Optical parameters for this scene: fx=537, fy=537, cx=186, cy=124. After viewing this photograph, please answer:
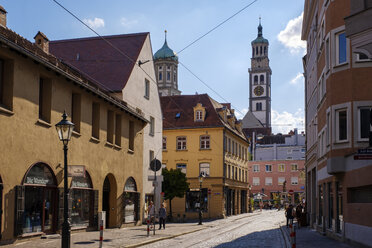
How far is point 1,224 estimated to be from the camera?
1809 cm

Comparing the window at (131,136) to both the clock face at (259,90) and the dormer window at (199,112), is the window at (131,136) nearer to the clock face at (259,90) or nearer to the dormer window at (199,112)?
the dormer window at (199,112)

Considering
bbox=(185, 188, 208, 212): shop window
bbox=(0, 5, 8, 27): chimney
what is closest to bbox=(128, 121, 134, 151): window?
bbox=(0, 5, 8, 27): chimney

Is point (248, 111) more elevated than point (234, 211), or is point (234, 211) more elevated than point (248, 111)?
point (248, 111)

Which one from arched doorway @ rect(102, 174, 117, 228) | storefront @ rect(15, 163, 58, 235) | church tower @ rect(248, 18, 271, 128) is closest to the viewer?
storefront @ rect(15, 163, 58, 235)

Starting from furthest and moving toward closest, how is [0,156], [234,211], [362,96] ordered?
[234,211] < [362,96] < [0,156]

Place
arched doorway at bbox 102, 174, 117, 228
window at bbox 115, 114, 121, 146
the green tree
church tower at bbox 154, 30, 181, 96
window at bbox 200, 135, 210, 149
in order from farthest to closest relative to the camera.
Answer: church tower at bbox 154, 30, 181, 96
window at bbox 200, 135, 210, 149
the green tree
window at bbox 115, 114, 121, 146
arched doorway at bbox 102, 174, 117, 228

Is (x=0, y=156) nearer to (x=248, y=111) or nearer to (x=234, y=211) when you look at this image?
(x=234, y=211)

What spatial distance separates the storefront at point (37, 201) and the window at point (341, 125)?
1216 cm

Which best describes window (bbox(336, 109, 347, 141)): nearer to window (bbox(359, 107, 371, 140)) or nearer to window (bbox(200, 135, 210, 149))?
window (bbox(359, 107, 371, 140))

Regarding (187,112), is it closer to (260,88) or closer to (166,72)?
(166,72)

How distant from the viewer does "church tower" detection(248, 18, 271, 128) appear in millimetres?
163125

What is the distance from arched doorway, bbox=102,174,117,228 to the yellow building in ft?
80.6

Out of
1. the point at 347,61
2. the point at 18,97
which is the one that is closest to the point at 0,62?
the point at 18,97

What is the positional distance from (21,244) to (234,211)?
4620cm
